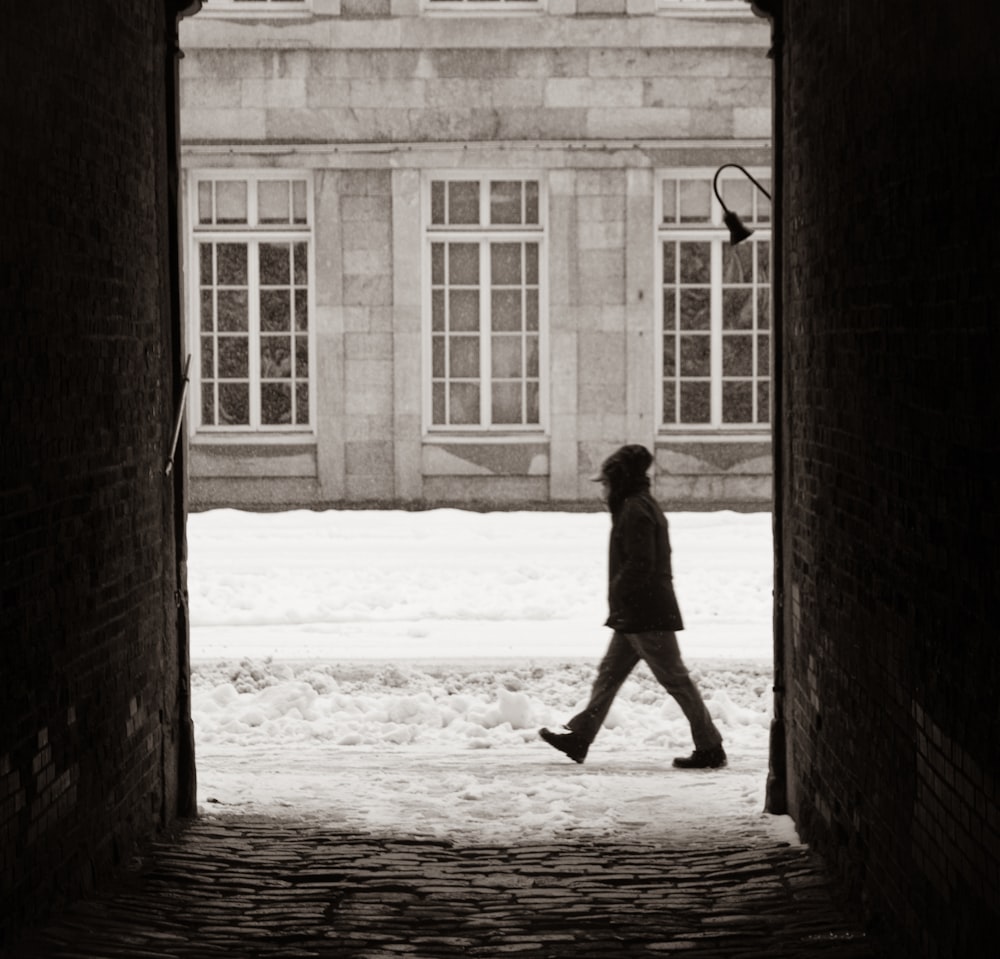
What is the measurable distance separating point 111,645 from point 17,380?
65.7 inches

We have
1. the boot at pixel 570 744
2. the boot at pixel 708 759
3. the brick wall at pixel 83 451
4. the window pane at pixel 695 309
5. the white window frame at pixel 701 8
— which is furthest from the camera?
the window pane at pixel 695 309

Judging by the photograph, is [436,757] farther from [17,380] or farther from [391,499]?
[391,499]

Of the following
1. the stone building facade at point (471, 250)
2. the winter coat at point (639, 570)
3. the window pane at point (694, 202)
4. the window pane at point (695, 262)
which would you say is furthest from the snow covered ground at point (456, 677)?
the window pane at point (694, 202)

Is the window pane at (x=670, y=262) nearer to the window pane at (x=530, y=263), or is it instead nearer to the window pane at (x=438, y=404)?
the window pane at (x=530, y=263)

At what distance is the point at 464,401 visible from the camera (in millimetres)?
20922

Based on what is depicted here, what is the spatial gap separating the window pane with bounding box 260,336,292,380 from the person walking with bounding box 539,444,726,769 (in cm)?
1125

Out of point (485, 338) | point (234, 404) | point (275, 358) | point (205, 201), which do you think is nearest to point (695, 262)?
point (485, 338)

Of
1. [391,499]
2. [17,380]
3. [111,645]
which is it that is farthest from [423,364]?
[17,380]

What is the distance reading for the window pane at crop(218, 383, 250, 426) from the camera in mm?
20844

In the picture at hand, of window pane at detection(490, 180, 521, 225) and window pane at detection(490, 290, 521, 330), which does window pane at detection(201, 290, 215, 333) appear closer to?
window pane at detection(490, 290, 521, 330)

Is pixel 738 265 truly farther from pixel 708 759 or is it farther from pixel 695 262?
pixel 708 759

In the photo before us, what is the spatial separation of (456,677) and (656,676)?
7.51 ft

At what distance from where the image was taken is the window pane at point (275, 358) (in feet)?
68.2

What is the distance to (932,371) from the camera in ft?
15.7
